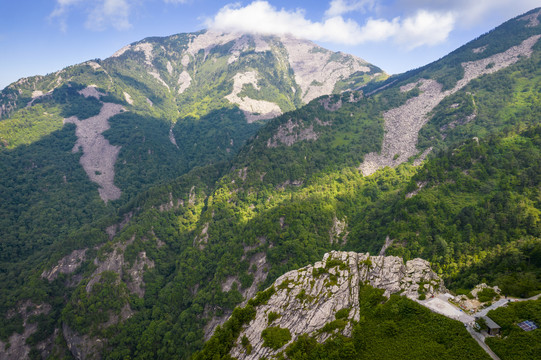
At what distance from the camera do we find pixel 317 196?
5782 inches

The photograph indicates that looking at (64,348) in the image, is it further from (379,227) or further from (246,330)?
(379,227)

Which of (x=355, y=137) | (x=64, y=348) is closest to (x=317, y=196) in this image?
(x=355, y=137)

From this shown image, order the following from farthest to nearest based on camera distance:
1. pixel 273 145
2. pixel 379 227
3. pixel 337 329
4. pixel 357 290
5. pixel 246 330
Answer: pixel 273 145, pixel 379 227, pixel 246 330, pixel 357 290, pixel 337 329

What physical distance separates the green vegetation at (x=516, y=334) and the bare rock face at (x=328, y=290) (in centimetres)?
1162

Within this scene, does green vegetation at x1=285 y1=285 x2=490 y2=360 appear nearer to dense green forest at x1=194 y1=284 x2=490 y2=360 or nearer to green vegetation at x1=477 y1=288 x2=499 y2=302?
dense green forest at x1=194 y1=284 x2=490 y2=360

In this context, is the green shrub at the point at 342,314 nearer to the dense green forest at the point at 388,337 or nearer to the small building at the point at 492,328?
the dense green forest at the point at 388,337

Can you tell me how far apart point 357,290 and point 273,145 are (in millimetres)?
149591

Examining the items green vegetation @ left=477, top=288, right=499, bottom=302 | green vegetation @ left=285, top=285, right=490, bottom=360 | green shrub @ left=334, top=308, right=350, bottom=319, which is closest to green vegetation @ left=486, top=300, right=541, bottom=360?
green vegetation @ left=285, top=285, right=490, bottom=360

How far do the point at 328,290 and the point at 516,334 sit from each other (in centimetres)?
2862

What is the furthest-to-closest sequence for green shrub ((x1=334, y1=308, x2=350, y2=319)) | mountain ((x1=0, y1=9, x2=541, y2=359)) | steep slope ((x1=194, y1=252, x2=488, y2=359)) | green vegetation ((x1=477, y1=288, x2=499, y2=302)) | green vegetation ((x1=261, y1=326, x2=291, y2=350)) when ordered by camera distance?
mountain ((x1=0, y1=9, x2=541, y2=359))
green vegetation ((x1=261, y1=326, x2=291, y2=350))
green shrub ((x1=334, y1=308, x2=350, y2=319))
green vegetation ((x1=477, y1=288, x2=499, y2=302))
steep slope ((x1=194, y1=252, x2=488, y2=359))

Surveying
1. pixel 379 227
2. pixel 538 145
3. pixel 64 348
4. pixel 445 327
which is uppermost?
pixel 538 145

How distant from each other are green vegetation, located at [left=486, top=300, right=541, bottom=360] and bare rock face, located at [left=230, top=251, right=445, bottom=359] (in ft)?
38.1

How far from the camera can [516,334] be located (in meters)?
33.6

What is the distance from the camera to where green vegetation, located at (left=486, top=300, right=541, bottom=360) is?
31.8m
